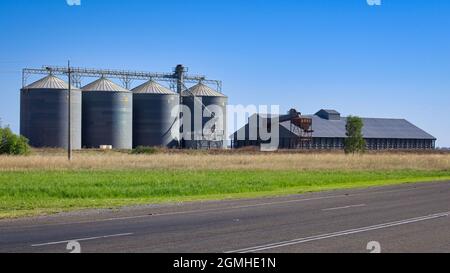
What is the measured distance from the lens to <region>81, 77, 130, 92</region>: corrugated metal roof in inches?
3161

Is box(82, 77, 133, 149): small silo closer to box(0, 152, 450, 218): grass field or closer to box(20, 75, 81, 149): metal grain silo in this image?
box(20, 75, 81, 149): metal grain silo

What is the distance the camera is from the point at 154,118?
272 ft

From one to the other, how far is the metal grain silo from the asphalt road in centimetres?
5659

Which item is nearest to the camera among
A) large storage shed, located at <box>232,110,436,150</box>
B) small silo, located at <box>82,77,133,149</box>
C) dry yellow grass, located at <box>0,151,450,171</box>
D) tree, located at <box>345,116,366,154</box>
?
dry yellow grass, located at <box>0,151,450,171</box>

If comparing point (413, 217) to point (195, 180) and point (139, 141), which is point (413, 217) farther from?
point (139, 141)

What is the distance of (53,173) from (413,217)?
80.1ft

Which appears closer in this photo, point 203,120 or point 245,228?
point 245,228

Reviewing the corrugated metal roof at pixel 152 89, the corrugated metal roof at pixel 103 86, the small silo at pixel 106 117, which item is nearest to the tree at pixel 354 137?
Answer: the corrugated metal roof at pixel 152 89

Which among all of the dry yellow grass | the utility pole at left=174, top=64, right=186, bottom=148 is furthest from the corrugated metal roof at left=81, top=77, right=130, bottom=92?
the dry yellow grass

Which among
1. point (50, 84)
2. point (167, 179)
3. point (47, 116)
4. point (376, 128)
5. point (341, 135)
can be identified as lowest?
point (167, 179)

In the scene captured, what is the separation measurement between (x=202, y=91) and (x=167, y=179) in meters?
58.3

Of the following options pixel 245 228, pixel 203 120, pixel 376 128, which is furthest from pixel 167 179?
pixel 376 128

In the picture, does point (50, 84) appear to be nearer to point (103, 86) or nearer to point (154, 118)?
point (103, 86)

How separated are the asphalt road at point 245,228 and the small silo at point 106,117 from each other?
2299 inches
